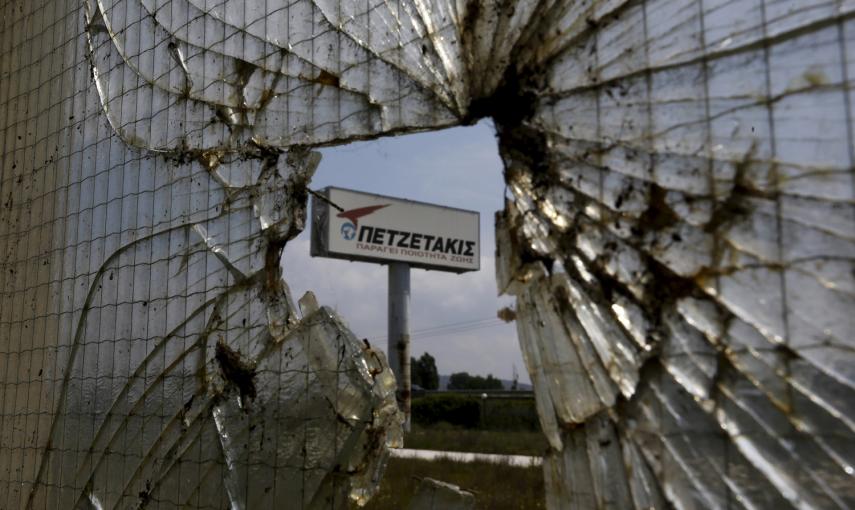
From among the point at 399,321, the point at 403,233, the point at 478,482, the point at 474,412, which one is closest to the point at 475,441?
the point at 399,321

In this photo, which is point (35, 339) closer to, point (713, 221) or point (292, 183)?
point (292, 183)

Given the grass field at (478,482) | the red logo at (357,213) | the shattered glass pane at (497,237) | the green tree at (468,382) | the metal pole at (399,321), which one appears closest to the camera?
the shattered glass pane at (497,237)

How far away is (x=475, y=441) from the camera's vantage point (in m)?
9.29

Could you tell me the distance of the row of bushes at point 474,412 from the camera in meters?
10.4

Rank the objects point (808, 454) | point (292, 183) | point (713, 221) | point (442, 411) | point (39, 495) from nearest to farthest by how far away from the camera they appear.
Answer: point (808, 454) < point (713, 221) < point (292, 183) < point (39, 495) < point (442, 411)

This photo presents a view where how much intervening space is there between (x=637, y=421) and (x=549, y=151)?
40 cm

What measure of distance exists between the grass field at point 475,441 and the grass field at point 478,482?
134 centimetres

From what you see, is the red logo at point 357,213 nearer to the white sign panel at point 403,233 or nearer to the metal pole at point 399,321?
the white sign panel at point 403,233

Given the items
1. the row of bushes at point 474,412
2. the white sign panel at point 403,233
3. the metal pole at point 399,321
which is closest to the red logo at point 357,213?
the white sign panel at point 403,233

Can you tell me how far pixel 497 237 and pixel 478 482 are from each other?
441 centimetres

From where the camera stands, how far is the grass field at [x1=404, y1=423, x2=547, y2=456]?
8.16 m

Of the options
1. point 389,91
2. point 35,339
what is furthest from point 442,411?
point 389,91

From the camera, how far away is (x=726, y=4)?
40.2 inches

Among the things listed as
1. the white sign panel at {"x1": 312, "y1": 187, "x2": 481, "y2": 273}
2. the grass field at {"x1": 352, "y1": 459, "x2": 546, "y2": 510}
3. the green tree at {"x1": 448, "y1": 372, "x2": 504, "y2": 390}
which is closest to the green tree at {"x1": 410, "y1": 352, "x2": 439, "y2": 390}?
the green tree at {"x1": 448, "y1": 372, "x2": 504, "y2": 390}
